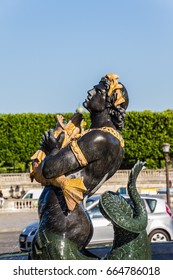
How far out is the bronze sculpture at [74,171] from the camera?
451 centimetres

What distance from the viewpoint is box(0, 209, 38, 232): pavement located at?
19647mm

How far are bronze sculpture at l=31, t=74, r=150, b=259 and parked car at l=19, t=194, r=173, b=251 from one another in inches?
295

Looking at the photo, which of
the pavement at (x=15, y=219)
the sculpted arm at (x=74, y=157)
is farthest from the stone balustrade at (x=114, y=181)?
the sculpted arm at (x=74, y=157)

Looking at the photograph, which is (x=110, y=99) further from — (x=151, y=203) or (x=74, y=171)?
(x=151, y=203)

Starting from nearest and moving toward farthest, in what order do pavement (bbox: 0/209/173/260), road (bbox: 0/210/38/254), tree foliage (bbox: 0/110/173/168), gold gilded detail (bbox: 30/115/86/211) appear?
gold gilded detail (bbox: 30/115/86/211) < pavement (bbox: 0/209/173/260) < road (bbox: 0/210/38/254) < tree foliage (bbox: 0/110/173/168)

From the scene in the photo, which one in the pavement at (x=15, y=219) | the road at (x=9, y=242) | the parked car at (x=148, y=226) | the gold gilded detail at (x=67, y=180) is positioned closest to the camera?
the gold gilded detail at (x=67, y=180)

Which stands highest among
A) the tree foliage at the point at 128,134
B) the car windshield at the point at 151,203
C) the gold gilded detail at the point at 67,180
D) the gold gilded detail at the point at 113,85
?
the tree foliage at the point at 128,134

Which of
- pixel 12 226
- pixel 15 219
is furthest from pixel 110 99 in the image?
pixel 15 219

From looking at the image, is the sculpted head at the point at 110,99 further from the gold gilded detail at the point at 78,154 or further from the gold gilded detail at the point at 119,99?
the gold gilded detail at the point at 78,154

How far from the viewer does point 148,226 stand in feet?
41.4

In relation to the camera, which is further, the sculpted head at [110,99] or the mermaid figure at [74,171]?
the sculpted head at [110,99]

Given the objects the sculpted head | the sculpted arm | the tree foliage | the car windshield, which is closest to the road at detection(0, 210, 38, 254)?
the car windshield

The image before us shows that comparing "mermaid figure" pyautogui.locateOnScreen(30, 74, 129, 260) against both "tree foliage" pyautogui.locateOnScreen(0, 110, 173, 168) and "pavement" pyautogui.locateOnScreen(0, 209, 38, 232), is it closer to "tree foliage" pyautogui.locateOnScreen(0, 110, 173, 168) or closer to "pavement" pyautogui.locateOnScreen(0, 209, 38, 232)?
"pavement" pyautogui.locateOnScreen(0, 209, 38, 232)

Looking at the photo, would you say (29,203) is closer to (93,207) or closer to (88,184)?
(93,207)
